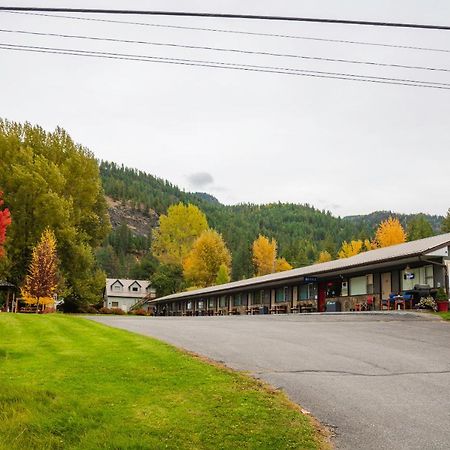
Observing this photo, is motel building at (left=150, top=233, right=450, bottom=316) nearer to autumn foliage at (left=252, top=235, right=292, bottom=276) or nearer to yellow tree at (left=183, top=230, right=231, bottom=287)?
yellow tree at (left=183, top=230, right=231, bottom=287)

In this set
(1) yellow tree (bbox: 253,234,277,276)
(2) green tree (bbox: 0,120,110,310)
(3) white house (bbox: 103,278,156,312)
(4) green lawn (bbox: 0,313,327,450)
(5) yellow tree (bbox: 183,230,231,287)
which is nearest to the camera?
(4) green lawn (bbox: 0,313,327,450)

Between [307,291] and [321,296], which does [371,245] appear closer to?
[307,291]

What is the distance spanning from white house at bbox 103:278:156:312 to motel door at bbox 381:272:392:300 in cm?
6460

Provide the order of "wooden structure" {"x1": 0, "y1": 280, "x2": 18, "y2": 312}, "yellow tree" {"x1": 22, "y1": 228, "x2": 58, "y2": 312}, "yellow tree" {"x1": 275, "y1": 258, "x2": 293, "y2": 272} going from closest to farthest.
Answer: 1. "yellow tree" {"x1": 22, "y1": 228, "x2": 58, "y2": 312}
2. "wooden structure" {"x1": 0, "y1": 280, "x2": 18, "y2": 312}
3. "yellow tree" {"x1": 275, "y1": 258, "x2": 293, "y2": 272}

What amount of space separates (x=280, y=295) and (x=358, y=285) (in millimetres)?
11098

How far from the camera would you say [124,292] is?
97.2 metres

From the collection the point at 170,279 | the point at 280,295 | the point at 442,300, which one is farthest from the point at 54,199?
the point at 170,279

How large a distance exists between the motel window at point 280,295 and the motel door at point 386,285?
42.7 feet

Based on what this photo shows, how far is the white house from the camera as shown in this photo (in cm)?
9550

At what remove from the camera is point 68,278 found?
44.3 m

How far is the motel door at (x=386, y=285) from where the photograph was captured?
34.4m

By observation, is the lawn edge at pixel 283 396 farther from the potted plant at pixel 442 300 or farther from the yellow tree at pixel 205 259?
the yellow tree at pixel 205 259

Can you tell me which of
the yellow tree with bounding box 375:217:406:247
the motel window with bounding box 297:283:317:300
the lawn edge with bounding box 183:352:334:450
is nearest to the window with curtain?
the motel window with bounding box 297:283:317:300

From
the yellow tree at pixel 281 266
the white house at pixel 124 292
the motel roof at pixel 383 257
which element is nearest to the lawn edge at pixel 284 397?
the motel roof at pixel 383 257
